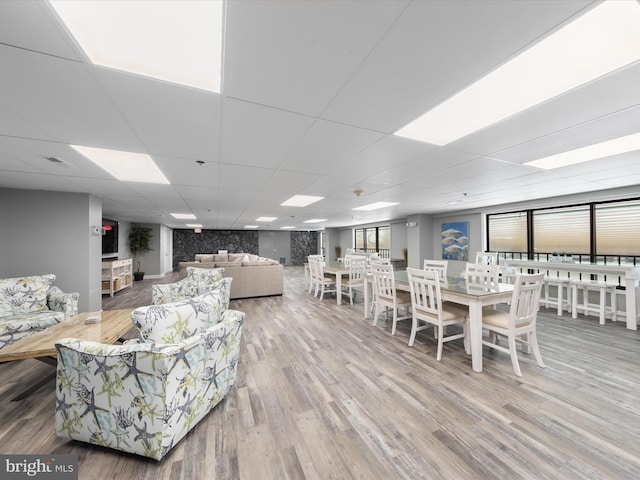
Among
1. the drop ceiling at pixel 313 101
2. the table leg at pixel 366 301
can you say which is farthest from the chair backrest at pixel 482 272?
the table leg at pixel 366 301

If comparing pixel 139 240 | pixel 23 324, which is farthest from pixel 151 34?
pixel 139 240

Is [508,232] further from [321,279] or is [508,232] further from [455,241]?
[321,279]

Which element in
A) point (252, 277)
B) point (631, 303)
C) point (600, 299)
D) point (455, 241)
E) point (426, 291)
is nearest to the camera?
point (426, 291)

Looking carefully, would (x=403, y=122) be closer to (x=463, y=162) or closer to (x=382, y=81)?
(x=382, y=81)

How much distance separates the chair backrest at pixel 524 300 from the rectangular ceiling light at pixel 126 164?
397 cm

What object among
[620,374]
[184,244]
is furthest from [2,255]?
[184,244]

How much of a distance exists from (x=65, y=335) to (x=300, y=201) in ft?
12.6

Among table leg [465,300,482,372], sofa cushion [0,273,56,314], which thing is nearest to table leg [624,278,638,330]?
table leg [465,300,482,372]

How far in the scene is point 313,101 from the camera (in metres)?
1.50

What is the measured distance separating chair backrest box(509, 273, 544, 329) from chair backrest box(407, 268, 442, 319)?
653 mm

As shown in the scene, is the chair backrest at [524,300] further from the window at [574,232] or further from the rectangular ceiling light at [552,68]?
the window at [574,232]

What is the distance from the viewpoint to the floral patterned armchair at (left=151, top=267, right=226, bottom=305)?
3182 millimetres

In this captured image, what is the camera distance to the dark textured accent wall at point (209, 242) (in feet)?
41.9

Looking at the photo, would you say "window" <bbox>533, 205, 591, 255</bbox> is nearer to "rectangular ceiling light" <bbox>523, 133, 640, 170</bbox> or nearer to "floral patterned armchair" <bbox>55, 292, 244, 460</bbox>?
"rectangular ceiling light" <bbox>523, 133, 640, 170</bbox>
